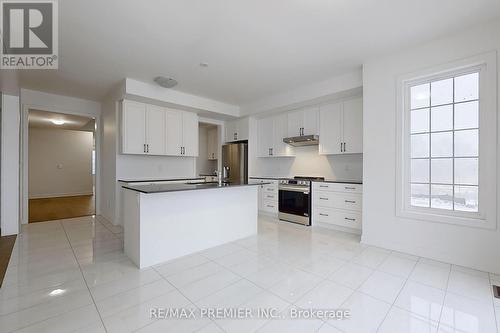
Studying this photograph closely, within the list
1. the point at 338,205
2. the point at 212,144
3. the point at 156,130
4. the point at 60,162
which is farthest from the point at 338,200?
the point at 60,162

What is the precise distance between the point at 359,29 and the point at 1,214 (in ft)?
19.6

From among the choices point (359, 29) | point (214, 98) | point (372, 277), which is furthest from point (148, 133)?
point (372, 277)

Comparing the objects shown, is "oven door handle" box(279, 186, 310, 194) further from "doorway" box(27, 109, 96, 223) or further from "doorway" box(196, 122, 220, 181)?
"doorway" box(27, 109, 96, 223)

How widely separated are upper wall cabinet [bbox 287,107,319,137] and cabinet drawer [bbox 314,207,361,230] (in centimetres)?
163

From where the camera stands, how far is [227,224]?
3414mm

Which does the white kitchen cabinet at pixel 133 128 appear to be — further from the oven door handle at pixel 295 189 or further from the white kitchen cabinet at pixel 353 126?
the white kitchen cabinet at pixel 353 126

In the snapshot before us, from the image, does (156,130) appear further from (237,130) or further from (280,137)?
Result: (280,137)

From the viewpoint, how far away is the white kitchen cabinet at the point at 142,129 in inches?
164

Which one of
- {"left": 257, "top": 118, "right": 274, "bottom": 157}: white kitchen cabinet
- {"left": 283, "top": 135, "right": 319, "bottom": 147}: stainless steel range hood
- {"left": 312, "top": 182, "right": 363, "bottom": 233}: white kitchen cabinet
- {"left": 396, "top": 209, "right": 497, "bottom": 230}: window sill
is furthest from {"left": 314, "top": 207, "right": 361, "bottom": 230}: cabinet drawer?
{"left": 257, "top": 118, "right": 274, "bottom": 157}: white kitchen cabinet

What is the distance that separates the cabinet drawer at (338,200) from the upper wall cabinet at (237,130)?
2.47m

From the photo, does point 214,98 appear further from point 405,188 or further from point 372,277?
point 372,277

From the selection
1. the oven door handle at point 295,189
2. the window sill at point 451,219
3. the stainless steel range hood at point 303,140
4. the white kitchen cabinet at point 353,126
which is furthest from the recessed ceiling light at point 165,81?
the window sill at point 451,219

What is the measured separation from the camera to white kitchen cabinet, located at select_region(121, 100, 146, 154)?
4.14 meters

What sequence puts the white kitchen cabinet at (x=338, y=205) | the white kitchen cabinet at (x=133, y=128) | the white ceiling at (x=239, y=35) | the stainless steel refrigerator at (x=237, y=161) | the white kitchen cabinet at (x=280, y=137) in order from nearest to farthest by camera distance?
1. the white ceiling at (x=239, y=35)
2. the white kitchen cabinet at (x=338, y=205)
3. the white kitchen cabinet at (x=133, y=128)
4. the white kitchen cabinet at (x=280, y=137)
5. the stainless steel refrigerator at (x=237, y=161)
